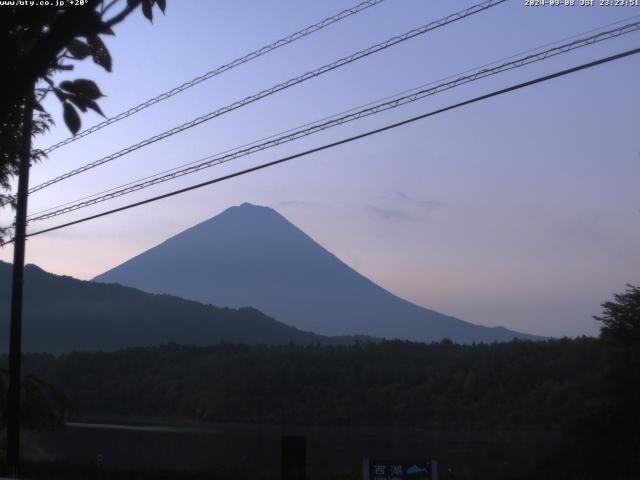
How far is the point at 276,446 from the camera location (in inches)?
1815

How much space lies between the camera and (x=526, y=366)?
194 ft

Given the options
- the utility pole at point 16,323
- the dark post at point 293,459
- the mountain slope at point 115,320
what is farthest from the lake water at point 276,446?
the mountain slope at point 115,320

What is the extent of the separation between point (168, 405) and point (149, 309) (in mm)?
68630

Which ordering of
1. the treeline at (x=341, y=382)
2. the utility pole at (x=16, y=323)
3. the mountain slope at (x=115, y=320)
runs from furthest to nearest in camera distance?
the mountain slope at (x=115, y=320) < the treeline at (x=341, y=382) < the utility pole at (x=16, y=323)

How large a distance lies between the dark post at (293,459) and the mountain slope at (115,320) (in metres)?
104

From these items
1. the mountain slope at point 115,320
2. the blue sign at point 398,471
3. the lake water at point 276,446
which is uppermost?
the mountain slope at point 115,320

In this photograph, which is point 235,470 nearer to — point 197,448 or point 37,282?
point 197,448

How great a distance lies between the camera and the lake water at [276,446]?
34.1 metres

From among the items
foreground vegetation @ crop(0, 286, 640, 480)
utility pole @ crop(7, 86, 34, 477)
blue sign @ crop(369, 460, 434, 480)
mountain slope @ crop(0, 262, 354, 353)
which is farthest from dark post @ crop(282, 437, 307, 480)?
mountain slope @ crop(0, 262, 354, 353)

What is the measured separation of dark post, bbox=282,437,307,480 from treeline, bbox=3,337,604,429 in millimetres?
39248

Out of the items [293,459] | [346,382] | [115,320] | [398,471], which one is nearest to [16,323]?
[293,459]

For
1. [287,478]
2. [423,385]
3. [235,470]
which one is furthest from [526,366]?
[287,478]

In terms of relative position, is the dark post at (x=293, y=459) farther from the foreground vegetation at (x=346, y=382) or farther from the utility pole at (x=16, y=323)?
the foreground vegetation at (x=346, y=382)

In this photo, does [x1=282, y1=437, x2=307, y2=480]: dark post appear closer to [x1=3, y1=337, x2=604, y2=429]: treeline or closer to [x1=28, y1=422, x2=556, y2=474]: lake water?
[x1=28, y1=422, x2=556, y2=474]: lake water
